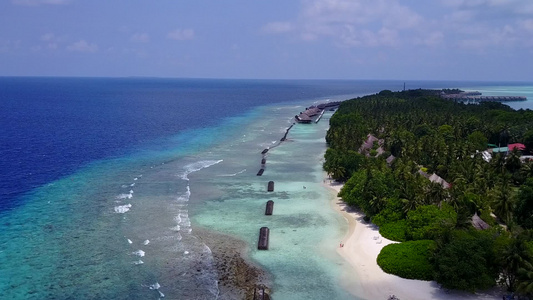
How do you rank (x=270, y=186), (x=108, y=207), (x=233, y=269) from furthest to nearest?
1. (x=270, y=186)
2. (x=108, y=207)
3. (x=233, y=269)

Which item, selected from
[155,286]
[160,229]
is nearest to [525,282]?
[155,286]

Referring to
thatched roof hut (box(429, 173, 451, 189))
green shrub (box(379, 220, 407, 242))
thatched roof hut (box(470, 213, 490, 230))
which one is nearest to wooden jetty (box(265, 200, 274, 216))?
green shrub (box(379, 220, 407, 242))

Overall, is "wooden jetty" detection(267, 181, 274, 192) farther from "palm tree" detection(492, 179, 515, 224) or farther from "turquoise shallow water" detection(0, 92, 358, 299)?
"palm tree" detection(492, 179, 515, 224)

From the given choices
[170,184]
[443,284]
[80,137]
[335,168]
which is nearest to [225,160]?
[170,184]

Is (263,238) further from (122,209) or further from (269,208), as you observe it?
(122,209)

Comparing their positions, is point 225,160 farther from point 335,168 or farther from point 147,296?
point 147,296

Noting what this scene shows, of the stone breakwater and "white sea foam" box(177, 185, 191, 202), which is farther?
"white sea foam" box(177, 185, 191, 202)
